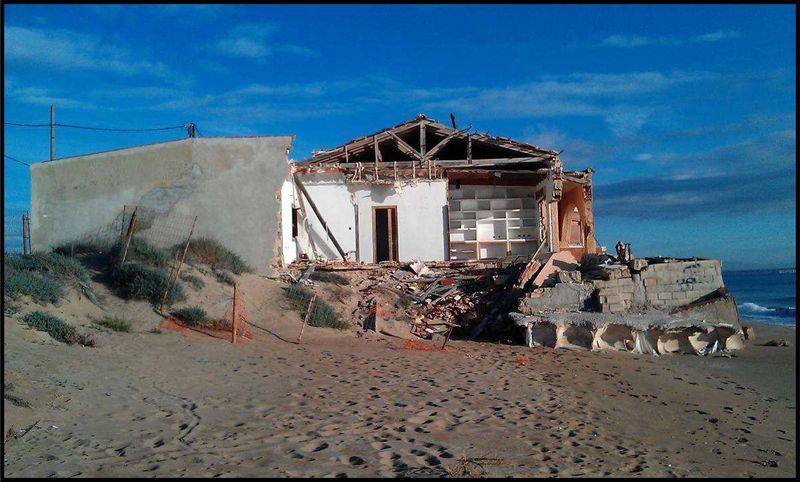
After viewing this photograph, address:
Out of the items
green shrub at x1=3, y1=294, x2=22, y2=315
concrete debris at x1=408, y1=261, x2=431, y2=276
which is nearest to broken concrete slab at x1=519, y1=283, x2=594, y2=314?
concrete debris at x1=408, y1=261, x2=431, y2=276

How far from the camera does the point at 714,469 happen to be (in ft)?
20.7

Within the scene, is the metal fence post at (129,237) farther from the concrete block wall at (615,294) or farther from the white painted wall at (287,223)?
the concrete block wall at (615,294)

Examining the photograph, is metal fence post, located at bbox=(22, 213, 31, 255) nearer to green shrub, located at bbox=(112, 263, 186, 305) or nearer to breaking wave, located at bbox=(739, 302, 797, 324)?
green shrub, located at bbox=(112, 263, 186, 305)

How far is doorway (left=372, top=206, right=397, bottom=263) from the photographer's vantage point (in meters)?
20.9

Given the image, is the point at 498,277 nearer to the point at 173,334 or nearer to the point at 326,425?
the point at 173,334

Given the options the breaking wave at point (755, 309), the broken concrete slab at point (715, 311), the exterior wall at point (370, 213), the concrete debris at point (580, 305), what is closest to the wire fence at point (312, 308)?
the concrete debris at point (580, 305)

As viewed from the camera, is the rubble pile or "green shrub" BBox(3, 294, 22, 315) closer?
"green shrub" BBox(3, 294, 22, 315)

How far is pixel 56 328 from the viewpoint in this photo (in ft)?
33.8

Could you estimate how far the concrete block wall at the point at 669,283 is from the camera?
15.0m

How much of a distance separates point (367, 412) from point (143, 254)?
10.0 metres

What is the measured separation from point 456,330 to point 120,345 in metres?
8.40

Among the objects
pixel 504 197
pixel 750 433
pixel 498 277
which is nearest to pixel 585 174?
pixel 504 197

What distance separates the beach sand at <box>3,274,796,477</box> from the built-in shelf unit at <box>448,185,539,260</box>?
10.1 meters

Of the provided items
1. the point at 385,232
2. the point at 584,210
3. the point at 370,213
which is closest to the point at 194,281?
the point at 370,213
